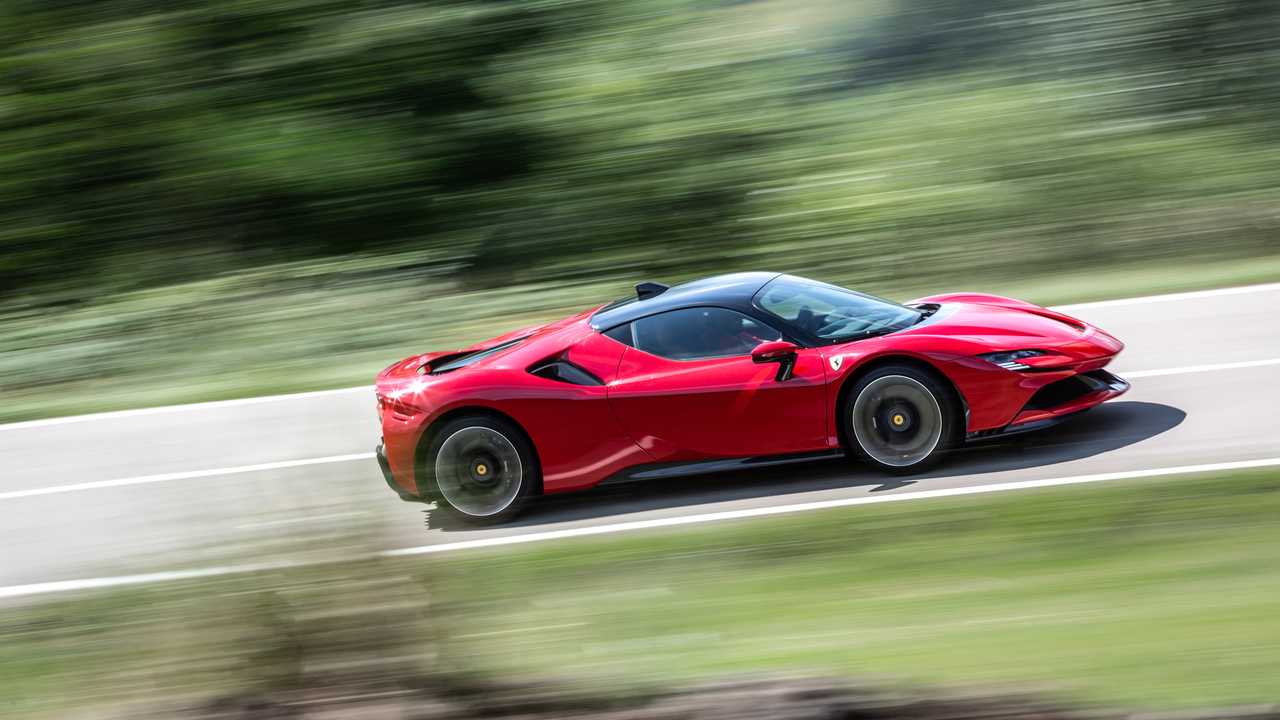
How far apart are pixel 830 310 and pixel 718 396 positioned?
2.97 feet

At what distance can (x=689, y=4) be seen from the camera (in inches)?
629

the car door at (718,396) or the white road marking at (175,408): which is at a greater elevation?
the white road marking at (175,408)

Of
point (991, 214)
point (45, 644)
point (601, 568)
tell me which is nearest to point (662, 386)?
point (601, 568)

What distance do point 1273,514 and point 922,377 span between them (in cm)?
174

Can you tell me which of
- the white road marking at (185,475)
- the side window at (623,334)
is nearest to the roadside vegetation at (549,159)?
the white road marking at (185,475)

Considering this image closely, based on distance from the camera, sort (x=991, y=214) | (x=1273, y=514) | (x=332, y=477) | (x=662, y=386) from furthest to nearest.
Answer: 1. (x=991, y=214)
2. (x=332, y=477)
3. (x=662, y=386)
4. (x=1273, y=514)

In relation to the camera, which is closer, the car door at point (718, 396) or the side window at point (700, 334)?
the car door at point (718, 396)

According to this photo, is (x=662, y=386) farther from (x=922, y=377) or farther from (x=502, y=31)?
(x=502, y=31)

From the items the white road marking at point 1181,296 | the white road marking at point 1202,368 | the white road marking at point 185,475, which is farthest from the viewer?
the white road marking at point 1181,296

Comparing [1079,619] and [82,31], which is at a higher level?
[82,31]

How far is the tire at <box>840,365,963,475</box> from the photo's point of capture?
6.23 metres

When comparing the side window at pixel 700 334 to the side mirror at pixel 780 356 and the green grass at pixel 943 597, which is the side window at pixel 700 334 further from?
the green grass at pixel 943 597

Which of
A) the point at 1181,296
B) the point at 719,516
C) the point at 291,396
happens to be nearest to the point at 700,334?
the point at 719,516

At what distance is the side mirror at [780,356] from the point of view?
20.5 ft
